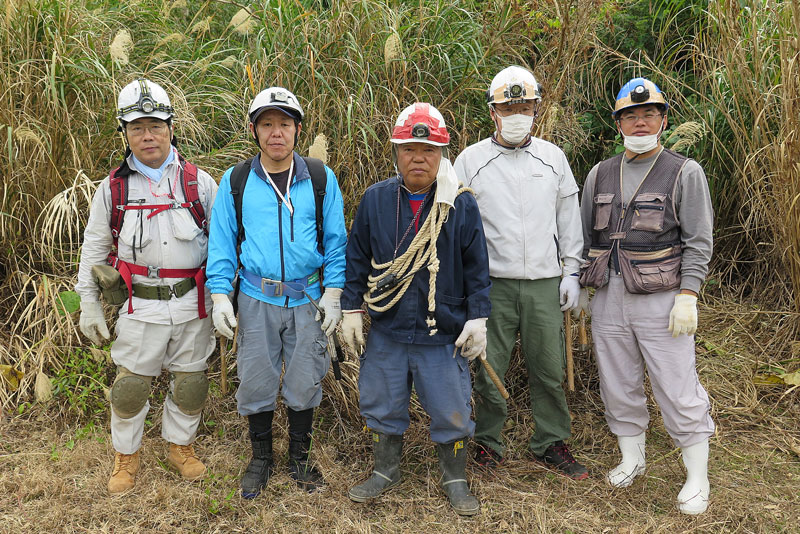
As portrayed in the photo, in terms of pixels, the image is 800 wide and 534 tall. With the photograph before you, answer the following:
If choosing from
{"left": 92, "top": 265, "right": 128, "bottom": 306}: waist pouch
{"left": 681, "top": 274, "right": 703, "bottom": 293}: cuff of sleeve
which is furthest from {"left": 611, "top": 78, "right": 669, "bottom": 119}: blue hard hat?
{"left": 92, "top": 265, "right": 128, "bottom": 306}: waist pouch

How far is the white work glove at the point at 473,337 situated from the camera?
2.88 m

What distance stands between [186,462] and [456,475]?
1456 millimetres

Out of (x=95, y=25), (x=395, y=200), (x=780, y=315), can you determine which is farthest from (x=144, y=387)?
(x=780, y=315)

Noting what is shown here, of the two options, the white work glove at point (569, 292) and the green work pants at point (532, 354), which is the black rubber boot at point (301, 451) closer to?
the green work pants at point (532, 354)

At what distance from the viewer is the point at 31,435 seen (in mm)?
3674


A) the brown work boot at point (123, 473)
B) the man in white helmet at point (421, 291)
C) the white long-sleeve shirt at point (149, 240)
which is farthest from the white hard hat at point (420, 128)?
the brown work boot at point (123, 473)

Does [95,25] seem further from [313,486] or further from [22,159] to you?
[313,486]

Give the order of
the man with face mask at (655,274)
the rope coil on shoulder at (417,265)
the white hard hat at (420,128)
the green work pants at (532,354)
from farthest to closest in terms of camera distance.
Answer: the green work pants at (532,354)
the man with face mask at (655,274)
the rope coil on shoulder at (417,265)
the white hard hat at (420,128)

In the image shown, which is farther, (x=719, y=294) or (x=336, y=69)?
(x=719, y=294)

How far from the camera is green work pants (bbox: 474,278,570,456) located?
10.5 feet

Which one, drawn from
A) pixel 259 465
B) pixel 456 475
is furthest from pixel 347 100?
pixel 456 475

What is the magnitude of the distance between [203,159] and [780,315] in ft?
14.2

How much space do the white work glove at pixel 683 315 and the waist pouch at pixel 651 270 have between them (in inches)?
3.7

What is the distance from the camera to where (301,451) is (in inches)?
128
